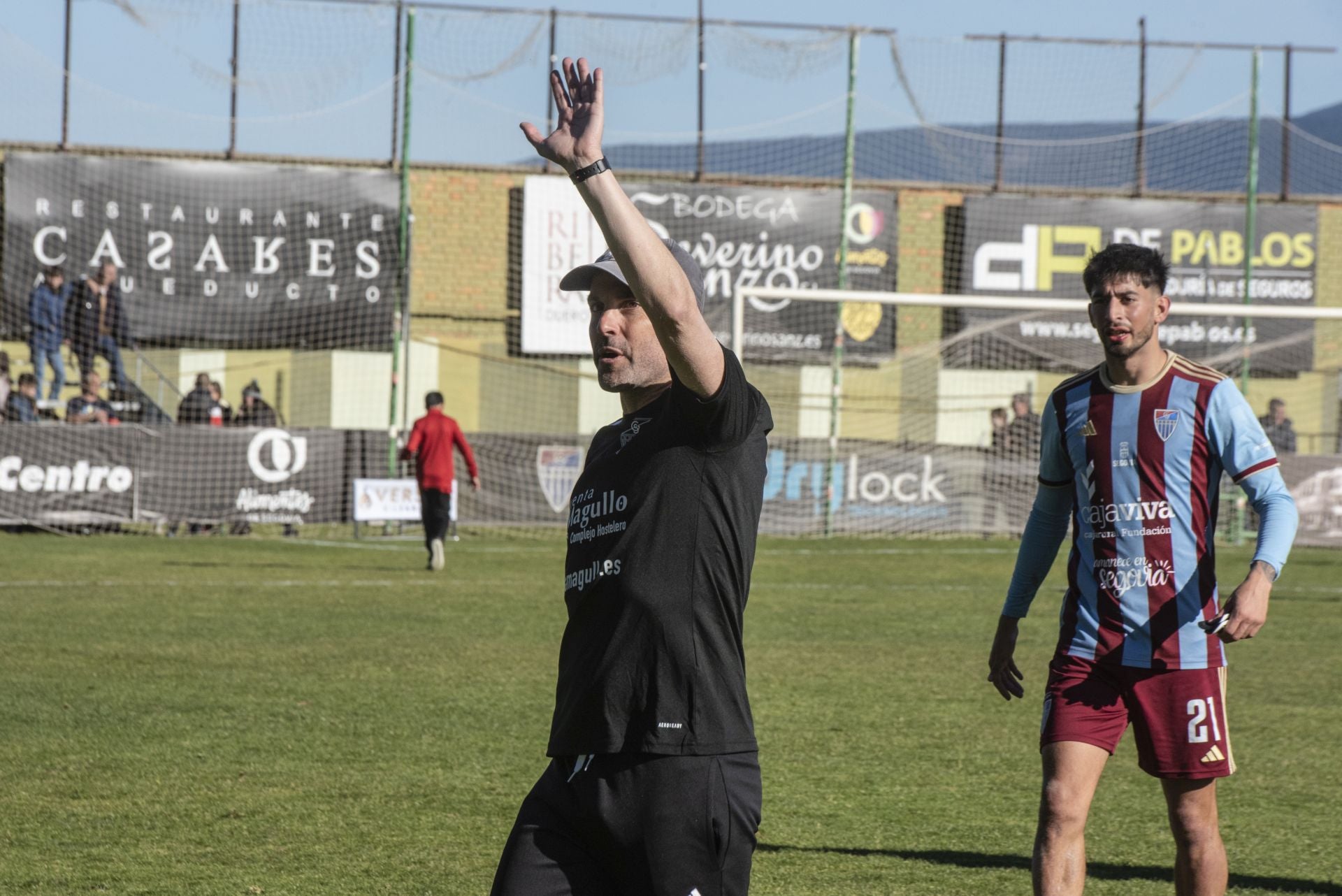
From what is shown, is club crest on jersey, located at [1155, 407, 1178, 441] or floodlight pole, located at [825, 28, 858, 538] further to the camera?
floodlight pole, located at [825, 28, 858, 538]

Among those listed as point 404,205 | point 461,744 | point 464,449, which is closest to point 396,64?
point 404,205

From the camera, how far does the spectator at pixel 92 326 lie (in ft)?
82.4

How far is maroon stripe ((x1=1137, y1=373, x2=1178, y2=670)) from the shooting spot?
16.2 feet

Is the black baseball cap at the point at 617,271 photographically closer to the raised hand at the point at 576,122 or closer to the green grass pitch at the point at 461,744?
the raised hand at the point at 576,122

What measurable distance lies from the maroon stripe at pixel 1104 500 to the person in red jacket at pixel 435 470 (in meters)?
13.4

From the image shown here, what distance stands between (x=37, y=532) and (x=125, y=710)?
46.3 feet

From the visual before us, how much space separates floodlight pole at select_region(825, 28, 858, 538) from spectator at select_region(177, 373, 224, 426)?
9068 millimetres

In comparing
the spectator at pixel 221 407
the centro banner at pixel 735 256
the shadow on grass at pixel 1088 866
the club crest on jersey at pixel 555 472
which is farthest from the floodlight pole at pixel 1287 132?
the shadow on grass at pixel 1088 866

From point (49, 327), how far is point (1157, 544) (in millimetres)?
22831

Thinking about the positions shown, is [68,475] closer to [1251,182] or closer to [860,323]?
[860,323]

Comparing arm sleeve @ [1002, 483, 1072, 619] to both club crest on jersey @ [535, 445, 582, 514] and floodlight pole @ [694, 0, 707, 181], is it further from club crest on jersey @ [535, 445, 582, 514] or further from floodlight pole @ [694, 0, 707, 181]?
floodlight pole @ [694, 0, 707, 181]

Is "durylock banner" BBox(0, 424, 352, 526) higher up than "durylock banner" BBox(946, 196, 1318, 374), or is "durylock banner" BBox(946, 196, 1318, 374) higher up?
"durylock banner" BBox(946, 196, 1318, 374)

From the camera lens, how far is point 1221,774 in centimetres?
486

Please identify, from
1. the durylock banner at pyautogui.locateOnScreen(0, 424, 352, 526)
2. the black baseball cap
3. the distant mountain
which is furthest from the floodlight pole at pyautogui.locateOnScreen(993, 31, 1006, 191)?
the black baseball cap
